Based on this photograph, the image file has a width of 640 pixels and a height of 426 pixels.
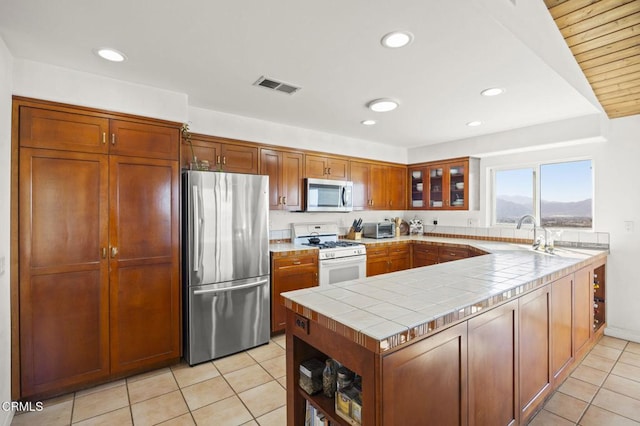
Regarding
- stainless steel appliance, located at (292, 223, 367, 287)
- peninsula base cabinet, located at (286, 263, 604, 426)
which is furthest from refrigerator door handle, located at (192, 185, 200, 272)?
peninsula base cabinet, located at (286, 263, 604, 426)

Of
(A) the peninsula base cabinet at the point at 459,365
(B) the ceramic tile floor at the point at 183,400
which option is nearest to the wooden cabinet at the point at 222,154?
(B) the ceramic tile floor at the point at 183,400

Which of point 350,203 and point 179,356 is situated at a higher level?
point 350,203

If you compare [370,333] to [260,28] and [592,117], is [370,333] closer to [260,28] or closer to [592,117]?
[260,28]

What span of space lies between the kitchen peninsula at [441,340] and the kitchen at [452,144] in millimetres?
1491

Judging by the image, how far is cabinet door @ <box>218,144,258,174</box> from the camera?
3361 mm

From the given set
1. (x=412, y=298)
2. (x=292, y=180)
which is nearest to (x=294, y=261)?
(x=292, y=180)

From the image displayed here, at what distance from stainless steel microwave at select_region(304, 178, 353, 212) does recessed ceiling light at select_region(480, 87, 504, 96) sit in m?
2.06

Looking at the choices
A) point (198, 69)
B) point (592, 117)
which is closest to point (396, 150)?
point (592, 117)

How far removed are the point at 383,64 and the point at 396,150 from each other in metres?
3.16

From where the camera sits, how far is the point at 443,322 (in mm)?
1231

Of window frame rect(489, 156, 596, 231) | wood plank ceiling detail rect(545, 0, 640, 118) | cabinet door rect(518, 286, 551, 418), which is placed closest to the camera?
cabinet door rect(518, 286, 551, 418)

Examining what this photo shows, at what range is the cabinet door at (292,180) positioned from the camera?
3.83 m

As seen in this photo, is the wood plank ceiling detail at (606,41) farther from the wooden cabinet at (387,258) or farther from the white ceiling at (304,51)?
the wooden cabinet at (387,258)

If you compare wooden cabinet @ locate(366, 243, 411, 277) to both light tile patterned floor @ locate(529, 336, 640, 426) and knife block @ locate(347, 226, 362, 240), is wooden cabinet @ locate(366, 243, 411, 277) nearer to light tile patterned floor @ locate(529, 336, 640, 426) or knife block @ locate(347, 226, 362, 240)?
knife block @ locate(347, 226, 362, 240)
